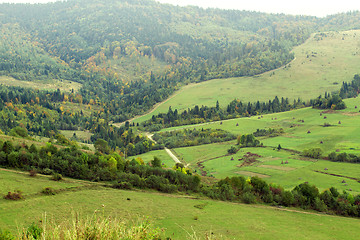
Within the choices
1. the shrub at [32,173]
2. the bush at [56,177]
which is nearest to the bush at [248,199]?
the bush at [56,177]

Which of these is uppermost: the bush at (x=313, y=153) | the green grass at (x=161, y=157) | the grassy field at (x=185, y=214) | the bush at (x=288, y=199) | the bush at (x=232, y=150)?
the grassy field at (x=185, y=214)

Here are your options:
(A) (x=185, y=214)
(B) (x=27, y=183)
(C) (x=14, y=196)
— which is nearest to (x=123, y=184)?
(B) (x=27, y=183)

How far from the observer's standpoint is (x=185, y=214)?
65.2 metres

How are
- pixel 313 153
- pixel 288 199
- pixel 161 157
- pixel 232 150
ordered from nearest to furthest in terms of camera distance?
pixel 288 199 → pixel 313 153 → pixel 232 150 → pixel 161 157

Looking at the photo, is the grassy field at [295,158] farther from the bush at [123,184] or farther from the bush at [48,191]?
the bush at [48,191]

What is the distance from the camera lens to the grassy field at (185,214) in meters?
54.7

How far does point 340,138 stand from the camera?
529 ft

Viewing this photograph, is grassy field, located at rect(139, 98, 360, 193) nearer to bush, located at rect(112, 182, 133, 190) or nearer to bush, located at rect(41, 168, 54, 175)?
bush, located at rect(112, 182, 133, 190)

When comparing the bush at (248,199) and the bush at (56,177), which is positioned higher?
the bush at (56,177)

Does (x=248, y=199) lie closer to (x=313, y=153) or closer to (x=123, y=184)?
(x=123, y=184)

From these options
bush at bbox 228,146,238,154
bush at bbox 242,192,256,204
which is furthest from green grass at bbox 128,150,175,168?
bush at bbox 242,192,256,204

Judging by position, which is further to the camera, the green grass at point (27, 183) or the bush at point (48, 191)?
A: the bush at point (48, 191)

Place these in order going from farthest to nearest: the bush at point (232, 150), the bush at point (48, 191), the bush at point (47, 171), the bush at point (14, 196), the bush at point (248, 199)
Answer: the bush at point (232, 150) → the bush at point (248, 199) → the bush at point (47, 171) → the bush at point (48, 191) → the bush at point (14, 196)

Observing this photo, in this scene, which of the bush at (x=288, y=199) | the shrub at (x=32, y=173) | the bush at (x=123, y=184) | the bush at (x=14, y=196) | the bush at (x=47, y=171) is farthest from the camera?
the bush at (x=288, y=199)
